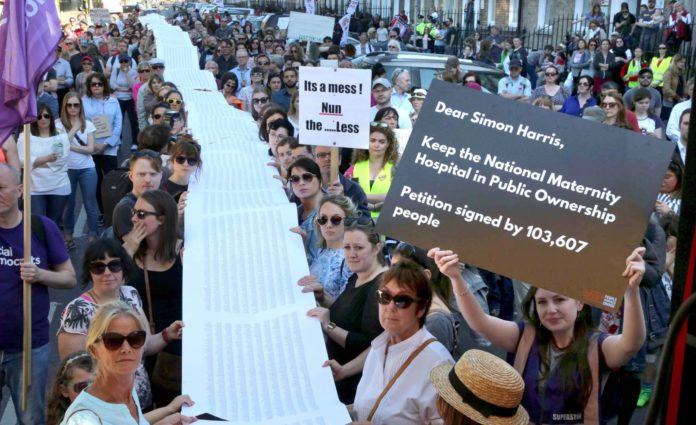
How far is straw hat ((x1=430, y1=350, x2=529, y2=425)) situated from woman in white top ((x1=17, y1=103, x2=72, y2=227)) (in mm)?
6226

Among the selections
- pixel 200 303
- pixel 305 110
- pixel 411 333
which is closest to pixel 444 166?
pixel 411 333

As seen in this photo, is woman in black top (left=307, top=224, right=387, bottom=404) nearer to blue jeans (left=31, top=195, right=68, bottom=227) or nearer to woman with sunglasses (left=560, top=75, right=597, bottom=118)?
blue jeans (left=31, top=195, right=68, bottom=227)

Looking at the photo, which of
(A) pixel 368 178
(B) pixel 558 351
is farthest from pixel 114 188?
(B) pixel 558 351

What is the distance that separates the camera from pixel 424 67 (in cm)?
1700

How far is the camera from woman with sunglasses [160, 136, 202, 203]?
20.8ft

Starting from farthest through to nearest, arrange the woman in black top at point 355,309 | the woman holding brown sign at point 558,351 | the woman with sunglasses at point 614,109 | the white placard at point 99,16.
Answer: the white placard at point 99,16
the woman with sunglasses at point 614,109
the woman in black top at point 355,309
the woman holding brown sign at point 558,351

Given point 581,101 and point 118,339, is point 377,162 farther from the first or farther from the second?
point 581,101

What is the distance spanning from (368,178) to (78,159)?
3.72 m

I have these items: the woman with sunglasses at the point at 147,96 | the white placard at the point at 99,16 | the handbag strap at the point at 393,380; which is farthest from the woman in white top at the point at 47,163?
the white placard at the point at 99,16

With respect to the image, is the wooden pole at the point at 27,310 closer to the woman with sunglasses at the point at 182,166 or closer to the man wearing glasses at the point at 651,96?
the woman with sunglasses at the point at 182,166

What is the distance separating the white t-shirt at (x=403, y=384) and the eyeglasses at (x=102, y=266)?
1.40 meters

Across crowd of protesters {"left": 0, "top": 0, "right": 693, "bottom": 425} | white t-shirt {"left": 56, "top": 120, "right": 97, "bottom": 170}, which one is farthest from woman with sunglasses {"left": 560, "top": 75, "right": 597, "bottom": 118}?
white t-shirt {"left": 56, "top": 120, "right": 97, "bottom": 170}

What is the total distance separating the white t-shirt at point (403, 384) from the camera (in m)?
3.61

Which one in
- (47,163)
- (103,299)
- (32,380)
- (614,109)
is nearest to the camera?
(103,299)
